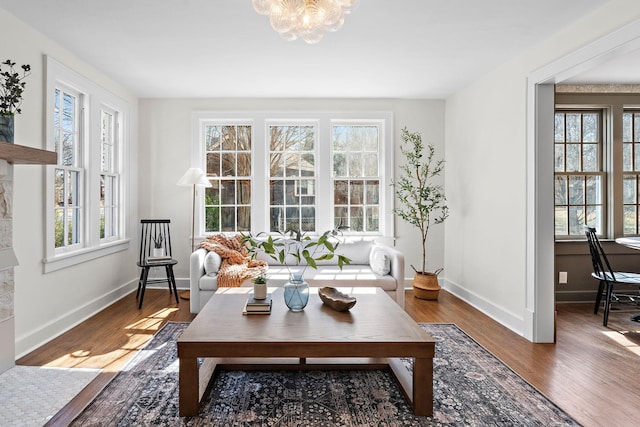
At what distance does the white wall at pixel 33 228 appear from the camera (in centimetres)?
288

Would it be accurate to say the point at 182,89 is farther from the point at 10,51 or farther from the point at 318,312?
the point at 318,312

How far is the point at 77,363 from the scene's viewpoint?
108 inches

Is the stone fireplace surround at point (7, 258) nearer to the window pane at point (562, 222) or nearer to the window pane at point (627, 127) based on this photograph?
the window pane at point (562, 222)

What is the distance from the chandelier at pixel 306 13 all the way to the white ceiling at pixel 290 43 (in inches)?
27.5

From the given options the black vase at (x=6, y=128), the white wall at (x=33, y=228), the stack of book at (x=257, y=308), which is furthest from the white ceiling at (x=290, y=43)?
the stack of book at (x=257, y=308)

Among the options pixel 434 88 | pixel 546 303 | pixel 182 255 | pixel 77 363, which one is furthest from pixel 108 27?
pixel 546 303

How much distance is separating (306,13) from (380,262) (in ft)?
9.06

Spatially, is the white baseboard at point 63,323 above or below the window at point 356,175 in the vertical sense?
below

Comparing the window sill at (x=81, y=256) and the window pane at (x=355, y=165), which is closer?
the window sill at (x=81, y=256)

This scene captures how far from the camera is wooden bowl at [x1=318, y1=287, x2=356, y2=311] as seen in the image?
252 centimetres

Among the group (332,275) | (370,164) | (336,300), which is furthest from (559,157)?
(336,300)

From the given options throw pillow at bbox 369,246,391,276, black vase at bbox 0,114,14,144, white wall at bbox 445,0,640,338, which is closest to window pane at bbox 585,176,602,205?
white wall at bbox 445,0,640,338

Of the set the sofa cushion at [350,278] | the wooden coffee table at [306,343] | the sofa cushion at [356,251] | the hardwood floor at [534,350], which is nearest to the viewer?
the wooden coffee table at [306,343]

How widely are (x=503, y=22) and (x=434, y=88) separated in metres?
1.75
